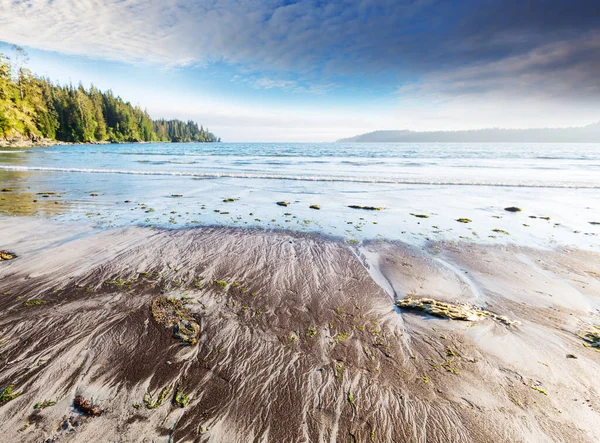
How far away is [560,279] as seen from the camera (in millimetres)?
5207

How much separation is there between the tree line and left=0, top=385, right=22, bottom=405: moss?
205 feet

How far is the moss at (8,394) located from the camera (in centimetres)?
242

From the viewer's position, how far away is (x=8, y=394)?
247cm

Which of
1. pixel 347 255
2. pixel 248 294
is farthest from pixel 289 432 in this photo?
pixel 347 255

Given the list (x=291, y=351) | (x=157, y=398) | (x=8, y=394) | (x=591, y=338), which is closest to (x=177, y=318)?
(x=157, y=398)

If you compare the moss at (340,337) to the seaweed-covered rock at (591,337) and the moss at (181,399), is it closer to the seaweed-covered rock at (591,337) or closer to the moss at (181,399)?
the moss at (181,399)

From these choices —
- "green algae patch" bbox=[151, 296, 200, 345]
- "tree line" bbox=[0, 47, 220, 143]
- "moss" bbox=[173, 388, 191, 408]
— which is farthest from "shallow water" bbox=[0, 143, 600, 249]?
"tree line" bbox=[0, 47, 220, 143]

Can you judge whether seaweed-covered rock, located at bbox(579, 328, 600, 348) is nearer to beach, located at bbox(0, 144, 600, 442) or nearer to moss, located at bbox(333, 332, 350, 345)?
beach, located at bbox(0, 144, 600, 442)

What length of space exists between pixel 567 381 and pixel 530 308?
1616 mm

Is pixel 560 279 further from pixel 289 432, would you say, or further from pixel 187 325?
pixel 187 325

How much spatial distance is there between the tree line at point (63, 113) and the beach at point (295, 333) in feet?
199

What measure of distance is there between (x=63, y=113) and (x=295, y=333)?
116081 mm

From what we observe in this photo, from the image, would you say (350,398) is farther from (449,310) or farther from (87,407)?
(87,407)

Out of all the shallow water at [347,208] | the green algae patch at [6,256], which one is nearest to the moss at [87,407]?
the green algae patch at [6,256]
